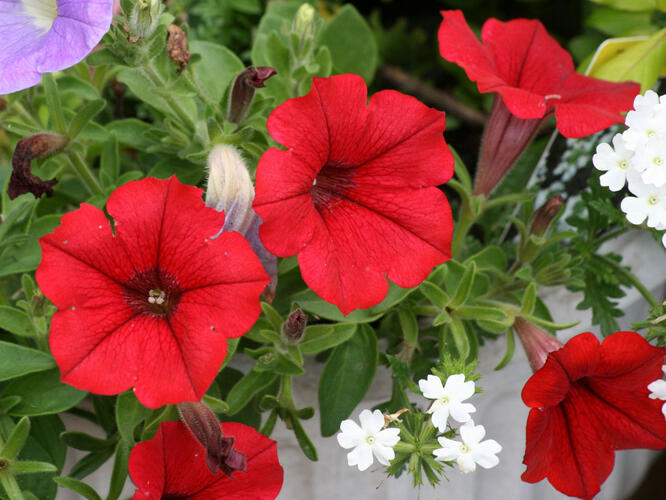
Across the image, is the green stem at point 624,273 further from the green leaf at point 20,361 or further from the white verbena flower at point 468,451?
the green leaf at point 20,361

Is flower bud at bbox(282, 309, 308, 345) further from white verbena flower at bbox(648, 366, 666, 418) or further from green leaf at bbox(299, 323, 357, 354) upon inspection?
white verbena flower at bbox(648, 366, 666, 418)

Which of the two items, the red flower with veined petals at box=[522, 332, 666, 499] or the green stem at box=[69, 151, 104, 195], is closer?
the red flower with veined petals at box=[522, 332, 666, 499]

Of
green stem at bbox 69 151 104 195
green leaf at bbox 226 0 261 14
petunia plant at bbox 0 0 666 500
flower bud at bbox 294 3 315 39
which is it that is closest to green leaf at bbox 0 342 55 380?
petunia plant at bbox 0 0 666 500

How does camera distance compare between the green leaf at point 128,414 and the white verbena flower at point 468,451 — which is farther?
the green leaf at point 128,414

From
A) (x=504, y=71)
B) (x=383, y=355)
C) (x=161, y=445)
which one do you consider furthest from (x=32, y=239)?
(x=504, y=71)

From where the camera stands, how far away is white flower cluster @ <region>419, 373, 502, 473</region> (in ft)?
1.77

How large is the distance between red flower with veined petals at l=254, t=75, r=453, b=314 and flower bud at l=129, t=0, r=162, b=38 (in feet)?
0.45

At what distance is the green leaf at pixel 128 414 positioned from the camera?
65 centimetres

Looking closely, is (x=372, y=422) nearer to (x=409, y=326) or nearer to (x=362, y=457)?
(x=362, y=457)

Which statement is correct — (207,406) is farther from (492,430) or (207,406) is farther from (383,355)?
(492,430)

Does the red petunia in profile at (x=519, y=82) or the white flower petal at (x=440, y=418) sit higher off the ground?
the red petunia in profile at (x=519, y=82)

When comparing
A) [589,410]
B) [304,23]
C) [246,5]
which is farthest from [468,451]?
A: [246,5]

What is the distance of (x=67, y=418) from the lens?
0.81 m

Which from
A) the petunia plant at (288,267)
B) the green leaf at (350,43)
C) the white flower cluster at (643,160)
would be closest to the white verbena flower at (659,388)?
the petunia plant at (288,267)
